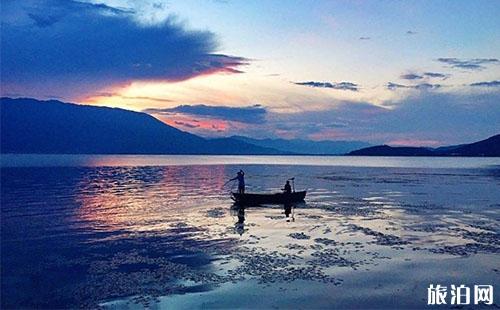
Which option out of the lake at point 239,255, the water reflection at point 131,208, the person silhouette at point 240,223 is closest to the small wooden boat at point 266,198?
the lake at point 239,255

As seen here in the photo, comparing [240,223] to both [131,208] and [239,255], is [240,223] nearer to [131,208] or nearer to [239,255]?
[239,255]

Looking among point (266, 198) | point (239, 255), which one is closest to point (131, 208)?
point (266, 198)

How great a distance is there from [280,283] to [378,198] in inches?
1624

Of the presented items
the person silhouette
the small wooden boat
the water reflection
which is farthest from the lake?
the small wooden boat

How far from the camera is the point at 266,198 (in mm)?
50469

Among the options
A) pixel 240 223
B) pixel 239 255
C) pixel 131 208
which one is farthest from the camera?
pixel 131 208

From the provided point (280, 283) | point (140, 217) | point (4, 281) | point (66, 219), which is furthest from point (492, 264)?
point (66, 219)

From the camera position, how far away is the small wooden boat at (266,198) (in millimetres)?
48062

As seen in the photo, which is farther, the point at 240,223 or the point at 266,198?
the point at 266,198

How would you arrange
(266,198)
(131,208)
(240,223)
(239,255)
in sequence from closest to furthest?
(239,255) < (240,223) < (131,208) < (266,198)

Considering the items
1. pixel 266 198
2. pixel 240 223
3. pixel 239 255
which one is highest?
pixel 266 198

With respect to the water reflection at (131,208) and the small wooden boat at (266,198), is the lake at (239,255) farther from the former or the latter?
the small wooden boat at (266,198)

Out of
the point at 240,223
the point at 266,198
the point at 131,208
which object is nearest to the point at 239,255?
the point at 240,223

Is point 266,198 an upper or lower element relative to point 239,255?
upper
